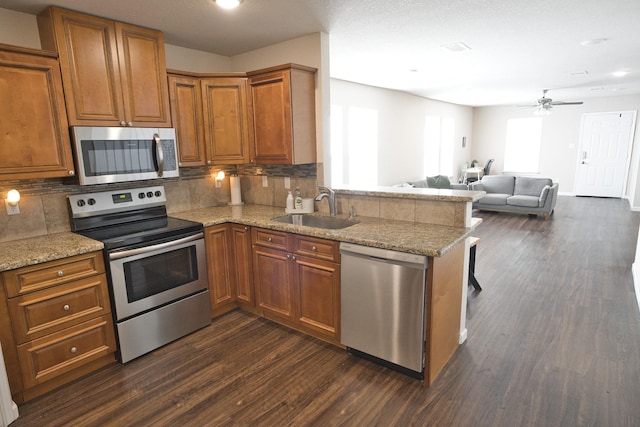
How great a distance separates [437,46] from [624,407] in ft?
10.9

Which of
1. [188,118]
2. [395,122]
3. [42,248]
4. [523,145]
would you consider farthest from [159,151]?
[523,145]

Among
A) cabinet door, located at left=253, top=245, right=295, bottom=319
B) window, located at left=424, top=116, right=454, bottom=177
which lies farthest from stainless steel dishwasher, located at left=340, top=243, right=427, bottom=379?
window, located at left=424, top=116, right=454, bottom=177

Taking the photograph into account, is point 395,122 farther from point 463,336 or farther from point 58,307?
point 58,307

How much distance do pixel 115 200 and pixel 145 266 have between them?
0.68 m

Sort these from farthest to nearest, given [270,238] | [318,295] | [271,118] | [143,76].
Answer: [271,118]
[270,238]
[143,76]
[318,295]

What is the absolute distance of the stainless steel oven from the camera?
8.23ft

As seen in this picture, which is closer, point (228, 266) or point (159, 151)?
point (159, 151)

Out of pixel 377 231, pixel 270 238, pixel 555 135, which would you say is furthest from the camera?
pixel 555 135

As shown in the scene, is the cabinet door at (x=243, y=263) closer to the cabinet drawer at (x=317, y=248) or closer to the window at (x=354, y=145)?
the cabinet drawer at (x=317, y=248)

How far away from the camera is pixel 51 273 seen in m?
2.21

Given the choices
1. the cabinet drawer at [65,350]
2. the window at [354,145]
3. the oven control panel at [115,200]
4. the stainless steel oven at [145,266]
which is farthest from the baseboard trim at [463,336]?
the window at [354,145]

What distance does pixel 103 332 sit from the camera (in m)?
2.48

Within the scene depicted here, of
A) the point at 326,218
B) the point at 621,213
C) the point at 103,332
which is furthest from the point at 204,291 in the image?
the point at 621,213

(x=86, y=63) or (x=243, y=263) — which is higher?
Result: (x=86, y=63)
